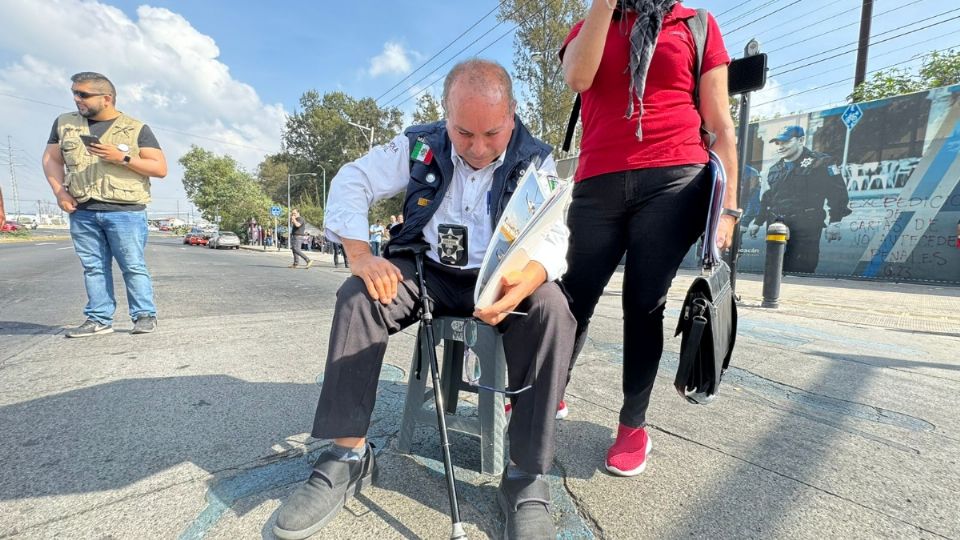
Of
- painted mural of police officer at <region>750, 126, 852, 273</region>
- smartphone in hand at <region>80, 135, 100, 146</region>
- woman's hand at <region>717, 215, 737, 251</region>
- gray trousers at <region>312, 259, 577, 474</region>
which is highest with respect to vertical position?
painted mural of police officer at <region>750, 126, 852, 273</region>

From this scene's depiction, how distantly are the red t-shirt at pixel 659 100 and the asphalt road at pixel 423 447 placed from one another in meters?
1.14

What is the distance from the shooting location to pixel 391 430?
185cm

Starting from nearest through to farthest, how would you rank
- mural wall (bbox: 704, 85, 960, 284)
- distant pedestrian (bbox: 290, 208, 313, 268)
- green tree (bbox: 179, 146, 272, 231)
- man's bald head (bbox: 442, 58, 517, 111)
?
man's bald head (bbox: 442, 58, 517, 111) < mural wall (bbox: 704, 85, 960, 284) < distant pedestrian (bbox: 290, 208, 313, 268) < green tree (bbox: 179, 146, 272, 231)

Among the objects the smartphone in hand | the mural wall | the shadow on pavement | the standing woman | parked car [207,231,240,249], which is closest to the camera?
the standing woman

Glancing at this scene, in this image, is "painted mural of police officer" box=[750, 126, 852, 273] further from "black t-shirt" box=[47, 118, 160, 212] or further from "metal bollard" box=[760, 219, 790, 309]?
"black t-shirt" box=[47, 118, 160, 212]

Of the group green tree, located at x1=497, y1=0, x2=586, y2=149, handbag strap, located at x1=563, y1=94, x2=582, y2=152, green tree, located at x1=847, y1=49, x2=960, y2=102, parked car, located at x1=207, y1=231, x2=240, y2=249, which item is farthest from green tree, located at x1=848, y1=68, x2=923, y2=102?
parked car, located at x1=207, y1=231, x2=240, y2=249

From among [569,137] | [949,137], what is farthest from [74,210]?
[949,137]

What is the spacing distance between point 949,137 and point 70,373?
556 inches

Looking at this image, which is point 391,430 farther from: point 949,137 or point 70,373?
point 949,137

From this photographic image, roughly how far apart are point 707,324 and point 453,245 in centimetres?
88

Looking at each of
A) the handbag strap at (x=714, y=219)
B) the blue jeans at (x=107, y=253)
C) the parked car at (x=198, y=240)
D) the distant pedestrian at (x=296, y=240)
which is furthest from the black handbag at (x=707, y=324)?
the parked car at (x=198, y=240)

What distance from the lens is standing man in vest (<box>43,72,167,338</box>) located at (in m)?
3.07

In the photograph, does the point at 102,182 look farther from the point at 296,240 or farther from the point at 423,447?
the point at 296,240

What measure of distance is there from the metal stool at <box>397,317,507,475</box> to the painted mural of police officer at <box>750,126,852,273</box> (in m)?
12.8
